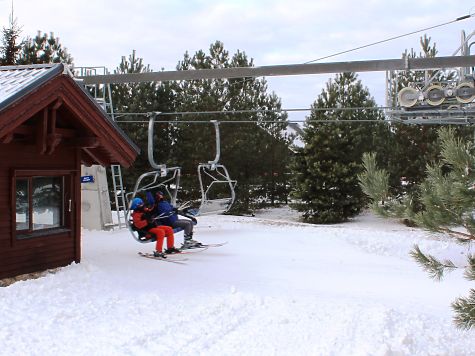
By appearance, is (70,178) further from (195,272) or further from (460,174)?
(460,174)

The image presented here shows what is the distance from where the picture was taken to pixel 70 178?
10.2 m

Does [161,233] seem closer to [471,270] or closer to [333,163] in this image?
[471,270]

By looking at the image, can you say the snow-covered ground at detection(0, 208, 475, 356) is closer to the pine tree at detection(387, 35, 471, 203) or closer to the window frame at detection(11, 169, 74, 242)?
the window frame at detection(11, 169, 74, 242)

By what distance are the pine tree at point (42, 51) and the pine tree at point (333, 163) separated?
38.1 ft

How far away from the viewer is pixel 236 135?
81.2 ft

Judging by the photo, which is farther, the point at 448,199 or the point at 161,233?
the point at 161,233

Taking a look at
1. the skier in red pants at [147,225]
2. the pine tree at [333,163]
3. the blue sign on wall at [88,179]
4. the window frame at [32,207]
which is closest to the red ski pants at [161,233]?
the skier in red pants at [147,225]

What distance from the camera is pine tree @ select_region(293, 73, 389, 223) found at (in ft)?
74.3

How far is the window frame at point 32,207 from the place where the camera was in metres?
8.90

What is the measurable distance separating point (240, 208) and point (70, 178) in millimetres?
15301

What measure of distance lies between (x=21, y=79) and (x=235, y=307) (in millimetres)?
4941

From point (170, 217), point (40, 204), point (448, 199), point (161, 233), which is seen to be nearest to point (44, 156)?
point (40, 204)

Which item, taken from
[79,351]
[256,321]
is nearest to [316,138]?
[256,321]

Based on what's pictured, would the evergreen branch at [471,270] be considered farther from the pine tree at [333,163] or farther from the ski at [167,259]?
the pine tree at [333,163]
